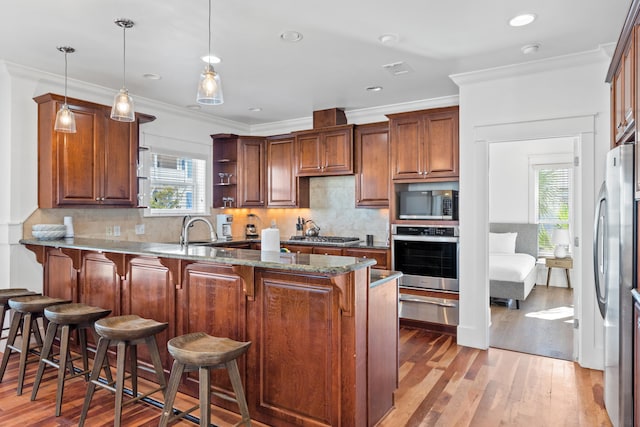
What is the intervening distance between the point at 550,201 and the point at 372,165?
12.4ft

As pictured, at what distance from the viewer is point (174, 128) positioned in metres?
5.31

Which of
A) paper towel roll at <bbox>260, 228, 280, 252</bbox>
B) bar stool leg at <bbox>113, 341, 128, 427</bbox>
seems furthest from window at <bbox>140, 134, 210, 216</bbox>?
bar stool leg at <bbox>113, 341, 128, 427</bbox>

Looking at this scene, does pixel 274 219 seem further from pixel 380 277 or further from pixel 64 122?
pixel 380 277

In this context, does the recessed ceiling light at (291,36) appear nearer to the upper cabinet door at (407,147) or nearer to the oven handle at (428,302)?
the upper cabinet door at (407,147)

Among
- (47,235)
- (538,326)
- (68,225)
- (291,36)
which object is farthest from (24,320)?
(538,326)

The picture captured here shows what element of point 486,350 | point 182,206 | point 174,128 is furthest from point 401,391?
point 174,128

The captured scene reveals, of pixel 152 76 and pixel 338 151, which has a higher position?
pixel 152 76

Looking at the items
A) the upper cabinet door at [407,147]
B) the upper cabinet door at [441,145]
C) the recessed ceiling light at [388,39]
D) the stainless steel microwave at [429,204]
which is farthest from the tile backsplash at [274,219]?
the recessed ceiling light at [388,39]

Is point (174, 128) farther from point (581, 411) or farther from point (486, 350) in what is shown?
point (581, 411)

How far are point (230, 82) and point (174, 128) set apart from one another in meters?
1.49

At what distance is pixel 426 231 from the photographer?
174 inches

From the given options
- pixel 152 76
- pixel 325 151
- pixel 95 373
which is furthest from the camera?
pixel 325 151

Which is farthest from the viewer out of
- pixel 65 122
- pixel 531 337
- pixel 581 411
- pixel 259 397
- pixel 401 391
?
pixel 531 337

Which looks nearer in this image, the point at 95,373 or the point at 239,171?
the point at 95,373
